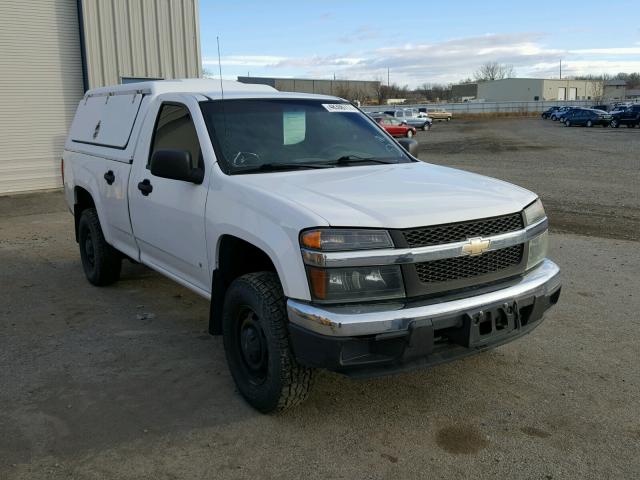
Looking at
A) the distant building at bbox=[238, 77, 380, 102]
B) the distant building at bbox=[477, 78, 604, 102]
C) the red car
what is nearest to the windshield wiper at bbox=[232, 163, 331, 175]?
the red car

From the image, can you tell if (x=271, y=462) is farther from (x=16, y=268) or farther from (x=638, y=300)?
(x=16, y=268)

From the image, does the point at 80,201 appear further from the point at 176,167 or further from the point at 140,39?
the point at 140,39

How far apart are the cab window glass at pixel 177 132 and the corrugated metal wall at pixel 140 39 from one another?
1134 centimetres

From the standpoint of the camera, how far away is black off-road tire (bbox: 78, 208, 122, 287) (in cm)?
632

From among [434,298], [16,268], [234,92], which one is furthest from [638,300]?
[16,268]

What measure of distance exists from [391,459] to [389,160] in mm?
2309

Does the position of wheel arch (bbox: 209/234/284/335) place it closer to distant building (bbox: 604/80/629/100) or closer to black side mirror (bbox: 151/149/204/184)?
black side mirror (bbox: 151/149/204/184)

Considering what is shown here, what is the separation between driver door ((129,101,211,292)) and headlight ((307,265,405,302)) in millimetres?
1268

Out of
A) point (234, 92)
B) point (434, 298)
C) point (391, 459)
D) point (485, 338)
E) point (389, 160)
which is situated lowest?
point (391, 459)

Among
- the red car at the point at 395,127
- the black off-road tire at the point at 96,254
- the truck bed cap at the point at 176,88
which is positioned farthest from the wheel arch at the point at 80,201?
the red car at the point at 395,127

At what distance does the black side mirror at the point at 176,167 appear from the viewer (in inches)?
160

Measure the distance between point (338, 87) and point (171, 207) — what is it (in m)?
100

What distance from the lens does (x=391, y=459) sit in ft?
10.8

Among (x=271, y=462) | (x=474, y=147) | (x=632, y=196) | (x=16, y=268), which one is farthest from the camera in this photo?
(x=474, y=147)
